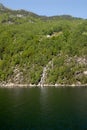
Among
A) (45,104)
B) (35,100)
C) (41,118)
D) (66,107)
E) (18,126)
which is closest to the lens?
(18,126)

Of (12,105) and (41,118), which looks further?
(12,105)

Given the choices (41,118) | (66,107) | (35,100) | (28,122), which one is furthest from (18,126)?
(35,100)

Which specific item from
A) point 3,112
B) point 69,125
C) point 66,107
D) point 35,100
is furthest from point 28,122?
point 35,100

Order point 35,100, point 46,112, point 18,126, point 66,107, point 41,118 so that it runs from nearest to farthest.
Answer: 1. point 18,126
2. point 41,118
3. point 46,112
4. point 66,107
5. point 35,100

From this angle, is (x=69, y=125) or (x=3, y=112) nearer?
(x=69, y=125)

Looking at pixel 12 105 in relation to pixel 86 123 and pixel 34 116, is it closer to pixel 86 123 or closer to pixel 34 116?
pixel 34 116

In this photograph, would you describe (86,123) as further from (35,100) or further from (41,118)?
(35,100)

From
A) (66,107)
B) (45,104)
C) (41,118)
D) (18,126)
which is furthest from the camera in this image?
(45,104)

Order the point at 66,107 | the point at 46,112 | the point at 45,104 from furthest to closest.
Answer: the point at 45,104 → the point at 66,107 → the point at 46,112

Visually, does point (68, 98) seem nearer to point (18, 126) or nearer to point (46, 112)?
point (46, 112)
